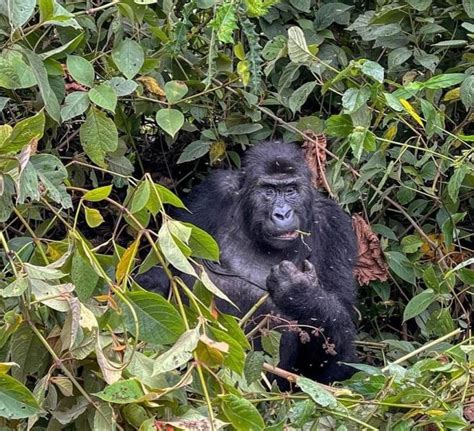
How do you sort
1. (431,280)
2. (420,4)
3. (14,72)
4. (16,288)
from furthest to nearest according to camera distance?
(420,4) < (431,280) < (14,72) < (16,288)

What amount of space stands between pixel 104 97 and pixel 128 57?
1.20 ft

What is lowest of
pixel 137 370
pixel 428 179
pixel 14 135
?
pixel 428 179

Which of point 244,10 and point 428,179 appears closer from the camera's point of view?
point 244,10

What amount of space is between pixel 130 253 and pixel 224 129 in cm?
218

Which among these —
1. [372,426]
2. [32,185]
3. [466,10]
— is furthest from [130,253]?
[466,10]

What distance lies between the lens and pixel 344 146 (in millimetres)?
4406

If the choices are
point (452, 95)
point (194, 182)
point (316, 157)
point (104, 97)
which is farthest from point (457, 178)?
point (194, 182)

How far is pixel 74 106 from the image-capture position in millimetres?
3486

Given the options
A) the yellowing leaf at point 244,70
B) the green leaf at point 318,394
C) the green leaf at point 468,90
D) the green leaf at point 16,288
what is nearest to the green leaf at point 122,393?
the green leaf at point 16,288

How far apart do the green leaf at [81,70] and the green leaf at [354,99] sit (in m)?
1.02

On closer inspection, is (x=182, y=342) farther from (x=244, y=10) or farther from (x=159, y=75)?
(x=159, y=75)

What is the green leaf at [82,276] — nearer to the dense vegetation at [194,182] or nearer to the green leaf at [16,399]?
the dense vegetation at [194,182]

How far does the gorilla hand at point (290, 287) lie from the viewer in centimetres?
434

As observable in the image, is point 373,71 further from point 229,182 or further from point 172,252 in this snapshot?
point 172,252
